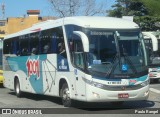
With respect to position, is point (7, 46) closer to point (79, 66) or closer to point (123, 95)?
point (79, 66)

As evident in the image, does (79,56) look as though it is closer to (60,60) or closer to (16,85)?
(60,60)

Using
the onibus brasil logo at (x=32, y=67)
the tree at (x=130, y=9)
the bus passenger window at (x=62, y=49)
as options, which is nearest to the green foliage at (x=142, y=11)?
A: the tree at (x=130, y=9)

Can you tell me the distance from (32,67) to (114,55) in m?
5.60

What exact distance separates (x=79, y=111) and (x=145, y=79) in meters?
2.39

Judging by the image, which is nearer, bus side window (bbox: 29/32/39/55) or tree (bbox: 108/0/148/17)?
bus side window (bbox: 29/32/39/55)

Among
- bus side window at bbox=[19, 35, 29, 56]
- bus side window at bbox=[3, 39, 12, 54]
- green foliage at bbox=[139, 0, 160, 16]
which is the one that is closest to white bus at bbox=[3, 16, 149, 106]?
bus side window at bbox=[19, 35, 29, 56]

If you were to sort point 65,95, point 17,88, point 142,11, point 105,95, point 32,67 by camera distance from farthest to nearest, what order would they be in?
point 142,11
point 17,88
point 32,67
point 65,95
point 105,95

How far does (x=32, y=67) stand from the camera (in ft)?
62.4

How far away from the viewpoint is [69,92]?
15.3 m

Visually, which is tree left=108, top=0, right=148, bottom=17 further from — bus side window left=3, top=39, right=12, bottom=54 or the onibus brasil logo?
the onibus brasil logo

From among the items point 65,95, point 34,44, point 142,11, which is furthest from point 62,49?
point 142,11

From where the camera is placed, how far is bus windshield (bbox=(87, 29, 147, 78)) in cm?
1420

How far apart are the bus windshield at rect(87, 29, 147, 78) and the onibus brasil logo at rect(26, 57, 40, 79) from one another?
454 cm

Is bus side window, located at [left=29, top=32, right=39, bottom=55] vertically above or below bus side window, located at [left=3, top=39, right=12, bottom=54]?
above
